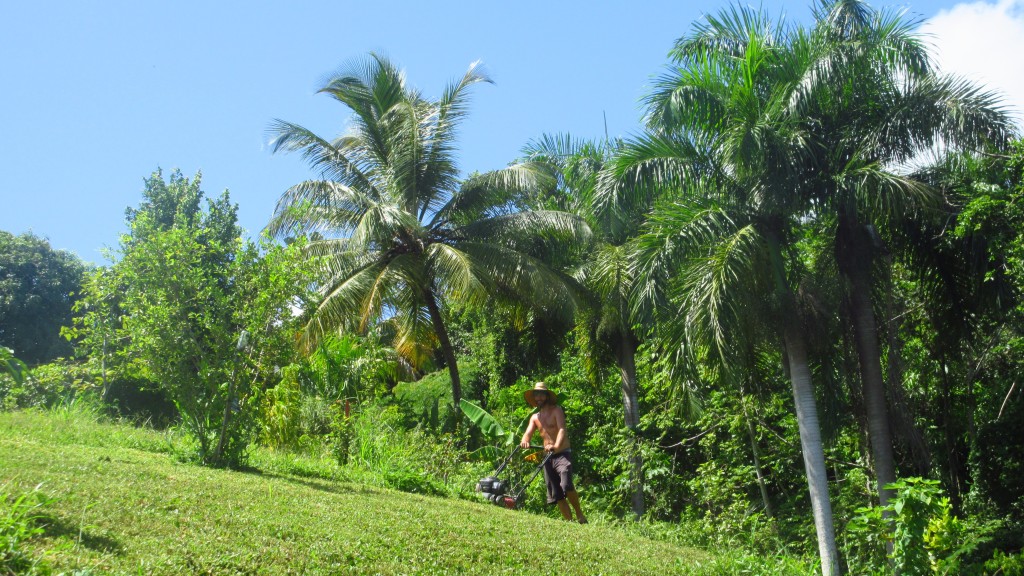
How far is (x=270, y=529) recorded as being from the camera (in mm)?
7105

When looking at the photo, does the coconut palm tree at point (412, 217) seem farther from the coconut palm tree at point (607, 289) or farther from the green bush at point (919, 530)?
the green bush at point (919, 530)

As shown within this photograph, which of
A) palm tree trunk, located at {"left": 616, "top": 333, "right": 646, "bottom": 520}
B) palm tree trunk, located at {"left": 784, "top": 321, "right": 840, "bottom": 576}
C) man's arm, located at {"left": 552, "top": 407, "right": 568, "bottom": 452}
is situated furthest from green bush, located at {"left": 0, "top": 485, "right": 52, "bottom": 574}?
palm tree trunk, located at {"left": 616, "top": 333, "right": 646, "bottom": 520}

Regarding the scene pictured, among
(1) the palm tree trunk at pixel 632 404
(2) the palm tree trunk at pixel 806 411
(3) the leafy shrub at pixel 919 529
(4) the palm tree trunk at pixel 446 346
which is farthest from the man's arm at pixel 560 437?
Answer: (4) the palm tree trunk at pixel 446 346

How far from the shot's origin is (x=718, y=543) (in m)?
11.9

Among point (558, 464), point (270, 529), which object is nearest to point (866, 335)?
point (558, 464)

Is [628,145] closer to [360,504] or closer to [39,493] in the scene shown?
[360,504]

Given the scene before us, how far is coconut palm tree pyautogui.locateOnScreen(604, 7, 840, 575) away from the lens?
10.5 metres

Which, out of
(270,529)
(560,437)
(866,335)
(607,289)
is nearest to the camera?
(270,529)

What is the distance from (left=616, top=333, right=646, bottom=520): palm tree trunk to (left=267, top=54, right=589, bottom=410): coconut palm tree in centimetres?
140

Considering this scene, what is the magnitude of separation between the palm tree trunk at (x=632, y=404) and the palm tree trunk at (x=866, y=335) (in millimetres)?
5011

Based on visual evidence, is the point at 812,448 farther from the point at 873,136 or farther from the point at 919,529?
the point at 873,136

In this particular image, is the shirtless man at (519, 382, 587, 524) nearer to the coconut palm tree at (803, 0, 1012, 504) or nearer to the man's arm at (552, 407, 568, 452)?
the man's arm at (552, 407, 568, 452)

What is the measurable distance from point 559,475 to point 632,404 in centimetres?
570

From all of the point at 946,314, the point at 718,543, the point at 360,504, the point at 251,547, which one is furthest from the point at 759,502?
the point at 251,547
